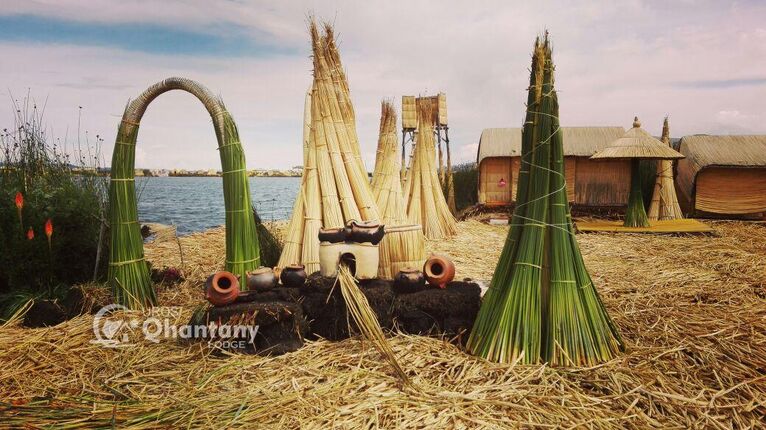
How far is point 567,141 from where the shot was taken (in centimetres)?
1266

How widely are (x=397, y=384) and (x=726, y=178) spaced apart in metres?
12.1

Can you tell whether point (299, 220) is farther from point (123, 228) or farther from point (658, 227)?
point (658, 227)

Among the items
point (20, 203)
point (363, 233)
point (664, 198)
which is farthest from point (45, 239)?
point (664, 198)

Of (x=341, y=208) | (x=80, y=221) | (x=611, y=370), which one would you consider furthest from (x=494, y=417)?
(x=80, y=221)

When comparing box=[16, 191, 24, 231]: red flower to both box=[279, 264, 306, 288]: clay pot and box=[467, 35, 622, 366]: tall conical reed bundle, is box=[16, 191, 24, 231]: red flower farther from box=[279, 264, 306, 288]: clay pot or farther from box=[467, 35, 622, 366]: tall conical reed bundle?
box=[467, 35, 622, 366]: tall conical reed bundle

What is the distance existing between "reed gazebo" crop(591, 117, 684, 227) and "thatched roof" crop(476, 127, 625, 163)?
7.16 feet

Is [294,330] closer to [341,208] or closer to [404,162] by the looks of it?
[341,208]

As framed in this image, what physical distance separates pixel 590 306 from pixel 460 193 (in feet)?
41.0

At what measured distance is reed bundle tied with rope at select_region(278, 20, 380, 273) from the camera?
521 cm

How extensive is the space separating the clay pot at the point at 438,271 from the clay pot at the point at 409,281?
69 millimetres

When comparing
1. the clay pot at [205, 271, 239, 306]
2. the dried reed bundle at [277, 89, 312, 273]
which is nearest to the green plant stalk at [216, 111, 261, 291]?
the clay pot at [205, 271, 239, 306]

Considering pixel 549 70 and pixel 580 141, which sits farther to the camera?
pixel 580 141

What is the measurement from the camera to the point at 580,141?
12.7 metres

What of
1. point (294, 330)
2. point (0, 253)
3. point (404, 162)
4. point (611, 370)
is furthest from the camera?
point (404, 162)
